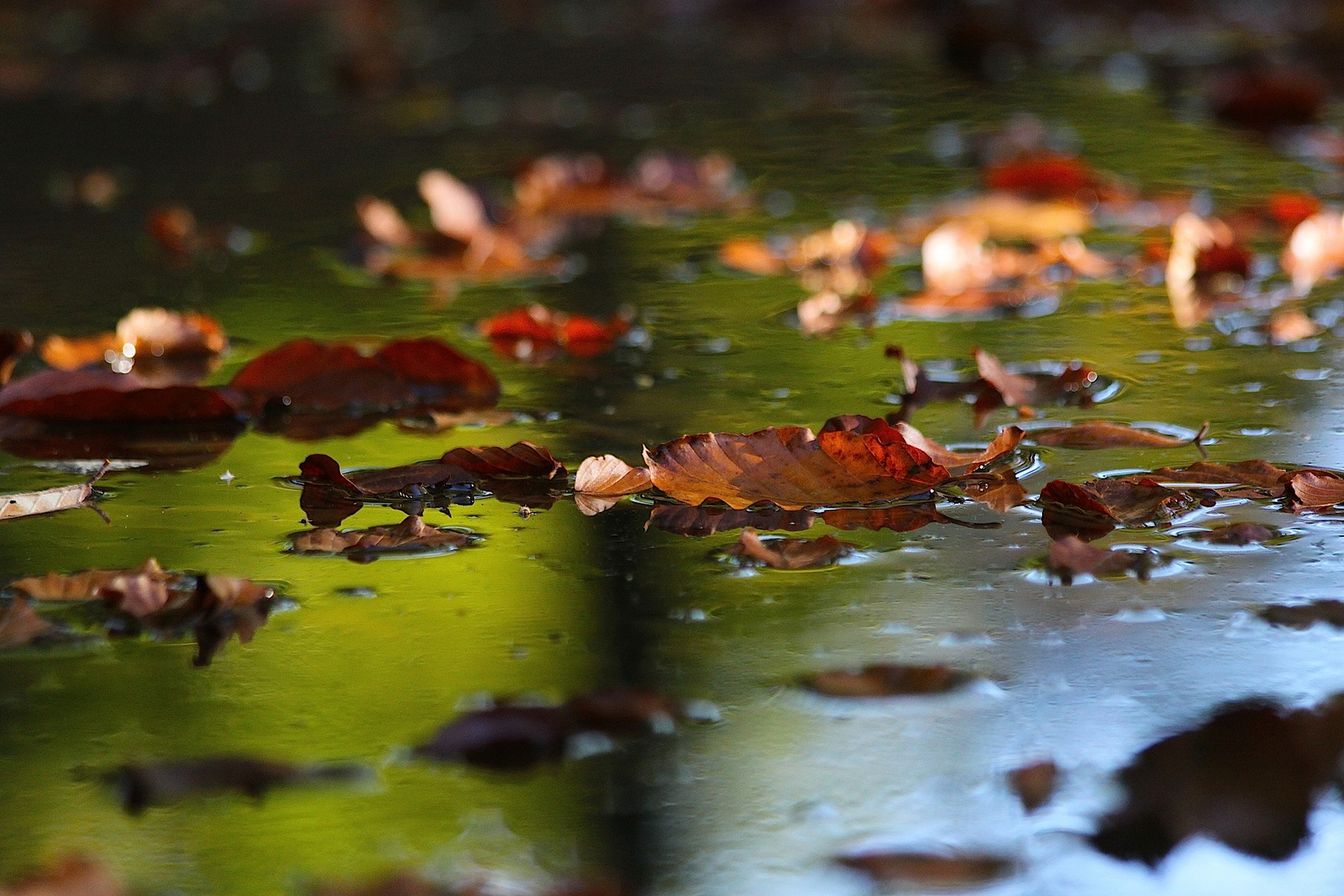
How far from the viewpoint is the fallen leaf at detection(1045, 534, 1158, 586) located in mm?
1133

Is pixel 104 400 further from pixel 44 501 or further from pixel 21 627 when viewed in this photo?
pixel 21 627

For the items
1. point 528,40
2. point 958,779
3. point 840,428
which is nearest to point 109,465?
point 840,428

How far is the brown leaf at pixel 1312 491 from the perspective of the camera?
4.06 ft

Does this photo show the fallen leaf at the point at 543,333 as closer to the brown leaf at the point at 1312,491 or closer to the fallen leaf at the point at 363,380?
the fallen leaf at the point at 363,380

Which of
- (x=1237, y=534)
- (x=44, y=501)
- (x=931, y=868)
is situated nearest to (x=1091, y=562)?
(x=1237, y=534)

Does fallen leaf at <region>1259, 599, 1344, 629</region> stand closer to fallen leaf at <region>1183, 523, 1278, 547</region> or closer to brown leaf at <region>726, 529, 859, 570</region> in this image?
fallen leaf at <region>1183, 523, 1278, 547</region>

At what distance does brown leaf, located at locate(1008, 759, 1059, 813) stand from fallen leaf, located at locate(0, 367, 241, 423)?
101cm

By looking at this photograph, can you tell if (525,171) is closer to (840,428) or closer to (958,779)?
(840,428)

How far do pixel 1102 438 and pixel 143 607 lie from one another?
835 mm

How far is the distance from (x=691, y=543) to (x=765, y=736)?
0.32m

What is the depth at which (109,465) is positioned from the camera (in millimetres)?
1483

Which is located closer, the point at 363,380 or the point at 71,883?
the point at 71,883

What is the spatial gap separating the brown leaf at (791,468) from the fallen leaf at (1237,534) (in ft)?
0.72

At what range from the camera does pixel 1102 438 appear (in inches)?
56.7
